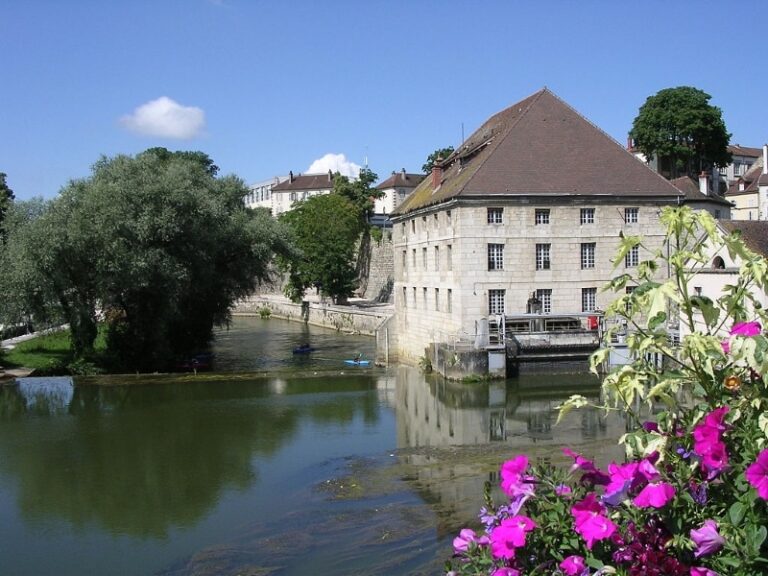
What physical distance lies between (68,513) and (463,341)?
16.0 meters

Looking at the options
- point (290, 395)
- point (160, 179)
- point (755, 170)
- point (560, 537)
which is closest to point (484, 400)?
point (290, 395)

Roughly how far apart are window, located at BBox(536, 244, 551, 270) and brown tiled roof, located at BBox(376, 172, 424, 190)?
178 feet

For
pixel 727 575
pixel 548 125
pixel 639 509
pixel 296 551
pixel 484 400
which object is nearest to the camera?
pixel 727 575

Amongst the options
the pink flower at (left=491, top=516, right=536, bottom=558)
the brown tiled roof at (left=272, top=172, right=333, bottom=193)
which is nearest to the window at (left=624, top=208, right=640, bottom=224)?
the pink flower at (left=491, top=516, right=536, bottom=558)

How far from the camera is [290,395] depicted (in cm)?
2397

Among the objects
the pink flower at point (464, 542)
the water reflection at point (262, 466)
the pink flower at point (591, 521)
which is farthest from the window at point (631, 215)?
the pink flower at point (591, 521)

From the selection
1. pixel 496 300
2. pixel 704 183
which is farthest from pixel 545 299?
pixel 704 183

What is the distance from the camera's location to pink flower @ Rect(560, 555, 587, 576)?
4.16m

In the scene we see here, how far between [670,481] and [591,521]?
53cm

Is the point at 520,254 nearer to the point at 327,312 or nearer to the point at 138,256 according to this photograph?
the point at 138,256

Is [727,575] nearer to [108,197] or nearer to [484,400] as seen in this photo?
[484,400]

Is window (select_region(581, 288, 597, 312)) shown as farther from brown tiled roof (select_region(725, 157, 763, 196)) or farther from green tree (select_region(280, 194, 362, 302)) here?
brown tiled roof (select_region(725, 157, 763, 196))

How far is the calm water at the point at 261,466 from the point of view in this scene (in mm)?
11430

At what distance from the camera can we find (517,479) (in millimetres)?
4555
